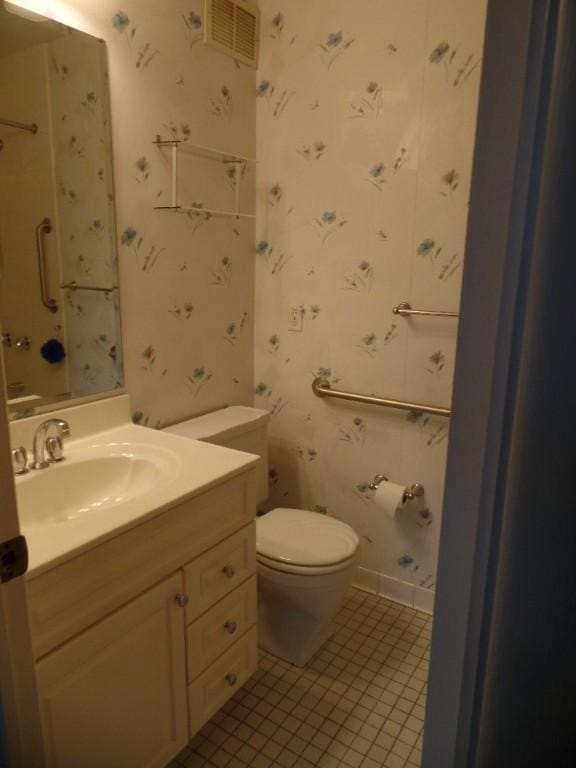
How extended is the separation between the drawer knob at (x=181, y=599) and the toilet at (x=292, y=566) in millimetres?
427

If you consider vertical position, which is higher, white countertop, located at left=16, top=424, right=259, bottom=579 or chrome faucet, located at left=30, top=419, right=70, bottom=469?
chrome faucet, located at left=30, top=419, right=70, bottom=469

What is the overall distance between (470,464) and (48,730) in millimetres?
950

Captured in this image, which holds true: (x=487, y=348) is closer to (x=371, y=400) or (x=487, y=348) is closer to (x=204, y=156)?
(x=371, y=400)

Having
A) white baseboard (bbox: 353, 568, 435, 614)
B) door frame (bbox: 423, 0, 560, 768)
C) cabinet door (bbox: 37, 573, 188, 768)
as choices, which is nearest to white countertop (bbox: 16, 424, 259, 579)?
cabinet door (bbox: 37, 573, 188, 768)

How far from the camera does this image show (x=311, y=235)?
2.10 metres

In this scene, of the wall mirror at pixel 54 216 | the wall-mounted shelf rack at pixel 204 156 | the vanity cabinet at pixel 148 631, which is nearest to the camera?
the vanity cabinet at pixel 148 631

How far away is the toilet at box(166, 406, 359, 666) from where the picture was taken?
5.46 feet

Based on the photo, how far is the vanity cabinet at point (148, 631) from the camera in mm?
1015

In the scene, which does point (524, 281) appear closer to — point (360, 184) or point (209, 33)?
point (360, 184)

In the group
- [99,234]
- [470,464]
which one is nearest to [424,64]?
[99,234]

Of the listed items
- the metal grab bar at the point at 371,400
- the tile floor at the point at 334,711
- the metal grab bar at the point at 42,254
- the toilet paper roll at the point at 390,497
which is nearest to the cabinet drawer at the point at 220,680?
the tile floor at the point at 334,711

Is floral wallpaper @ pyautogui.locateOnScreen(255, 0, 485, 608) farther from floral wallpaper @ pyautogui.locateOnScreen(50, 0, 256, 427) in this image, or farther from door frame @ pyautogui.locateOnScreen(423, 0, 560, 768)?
door frame @ pyautogui.locateOnScreen(423, 0, 560, 768)

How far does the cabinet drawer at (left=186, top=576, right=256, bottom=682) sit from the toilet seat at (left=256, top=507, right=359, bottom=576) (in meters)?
0.15

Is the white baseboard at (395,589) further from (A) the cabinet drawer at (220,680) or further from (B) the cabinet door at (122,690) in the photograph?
(B) the cabinet door at (122,690)
